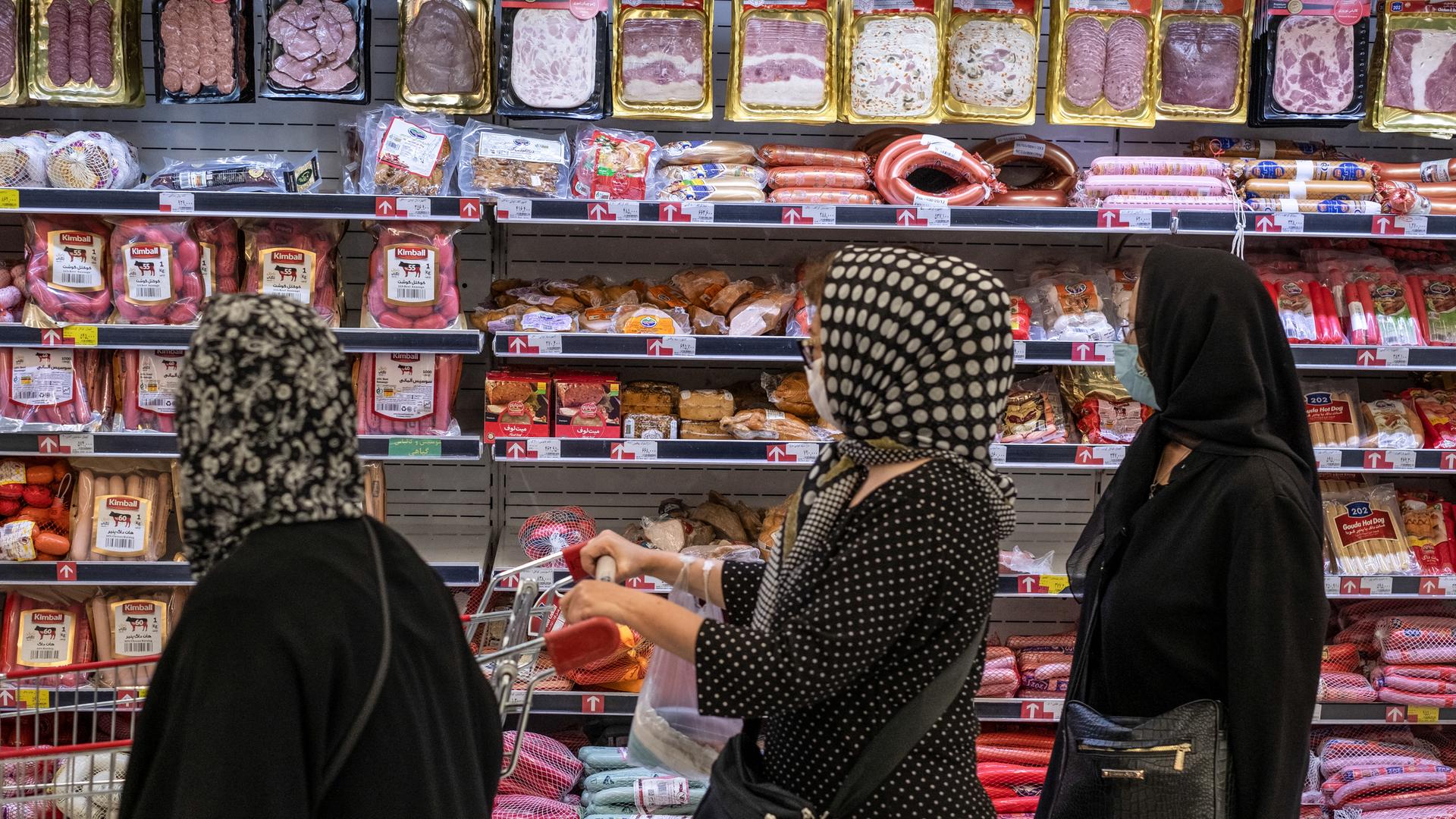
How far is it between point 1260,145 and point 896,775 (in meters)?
3.21

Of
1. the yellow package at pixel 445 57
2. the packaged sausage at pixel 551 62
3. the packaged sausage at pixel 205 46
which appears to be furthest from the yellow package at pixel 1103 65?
the packaged sausage at pixel 205 46

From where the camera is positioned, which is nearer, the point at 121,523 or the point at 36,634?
the point at 121,523

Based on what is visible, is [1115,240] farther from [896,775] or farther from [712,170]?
[896,775]

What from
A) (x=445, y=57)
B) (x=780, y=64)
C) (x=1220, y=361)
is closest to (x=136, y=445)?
→ (x=445, y=57)

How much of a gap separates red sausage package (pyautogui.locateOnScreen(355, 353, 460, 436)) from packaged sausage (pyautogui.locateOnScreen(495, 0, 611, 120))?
0.86 m

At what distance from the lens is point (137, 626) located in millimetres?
3928

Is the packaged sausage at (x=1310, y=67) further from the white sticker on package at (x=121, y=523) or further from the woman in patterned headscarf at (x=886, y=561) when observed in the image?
the white sticker on package at (x=121, y=523)

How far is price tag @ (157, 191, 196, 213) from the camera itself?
A: 3.60m

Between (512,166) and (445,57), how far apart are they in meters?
0.48

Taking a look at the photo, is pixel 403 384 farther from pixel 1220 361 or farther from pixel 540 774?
pixel 1220 361

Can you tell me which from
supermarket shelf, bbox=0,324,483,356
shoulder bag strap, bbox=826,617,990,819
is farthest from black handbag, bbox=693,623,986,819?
supermarket shelf, bbox=0,324,483,356

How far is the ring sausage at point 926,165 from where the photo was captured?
12.5ft

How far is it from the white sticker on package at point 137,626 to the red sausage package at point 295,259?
1.09 meters

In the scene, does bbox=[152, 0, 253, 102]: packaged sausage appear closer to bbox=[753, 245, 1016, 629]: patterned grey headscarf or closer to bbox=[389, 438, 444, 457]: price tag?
bbox=[389, 438, 444, 457]: price tag
